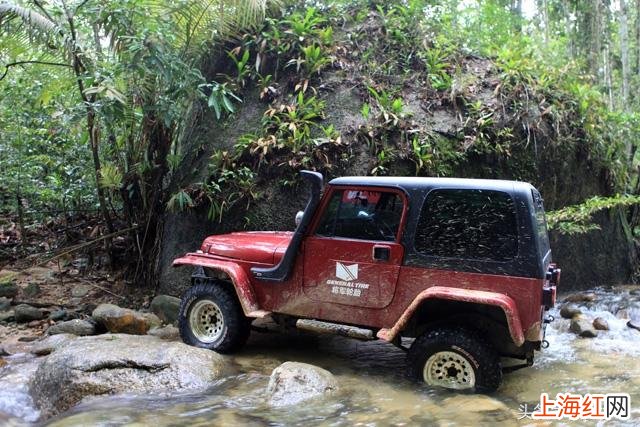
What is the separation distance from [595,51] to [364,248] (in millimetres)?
11327

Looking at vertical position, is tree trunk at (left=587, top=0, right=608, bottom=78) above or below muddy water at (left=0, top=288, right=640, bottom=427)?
above

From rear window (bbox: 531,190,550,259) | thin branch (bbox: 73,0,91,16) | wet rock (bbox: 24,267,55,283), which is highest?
thin branch (bbox: 73,0,91,16)

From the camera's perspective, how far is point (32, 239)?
31.7ft

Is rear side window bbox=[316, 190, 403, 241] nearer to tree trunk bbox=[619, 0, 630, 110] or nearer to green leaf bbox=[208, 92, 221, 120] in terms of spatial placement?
green leaf bbox=[208, 92, 221, 120]

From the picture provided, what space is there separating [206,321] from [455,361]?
101 inches

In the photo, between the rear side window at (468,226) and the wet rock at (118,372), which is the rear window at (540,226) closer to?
the rear side window at (468,226)

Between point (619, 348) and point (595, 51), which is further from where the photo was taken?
point (595, 51)

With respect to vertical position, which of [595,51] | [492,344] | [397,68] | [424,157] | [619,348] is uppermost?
[595,51]

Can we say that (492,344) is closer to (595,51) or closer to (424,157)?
(424,157)

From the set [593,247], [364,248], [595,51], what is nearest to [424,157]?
[364,248]

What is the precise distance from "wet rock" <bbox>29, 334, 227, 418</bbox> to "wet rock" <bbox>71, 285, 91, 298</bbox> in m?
3.03

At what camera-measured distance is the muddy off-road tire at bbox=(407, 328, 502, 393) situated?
4.26m

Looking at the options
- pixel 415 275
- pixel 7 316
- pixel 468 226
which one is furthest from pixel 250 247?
pixel 7 316

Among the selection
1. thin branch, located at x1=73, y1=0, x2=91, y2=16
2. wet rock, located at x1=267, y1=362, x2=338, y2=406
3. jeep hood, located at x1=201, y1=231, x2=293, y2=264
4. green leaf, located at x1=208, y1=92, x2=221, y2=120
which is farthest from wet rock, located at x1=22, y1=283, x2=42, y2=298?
wet rock, located at x1=267, y1=362, x2=338, y2=406
